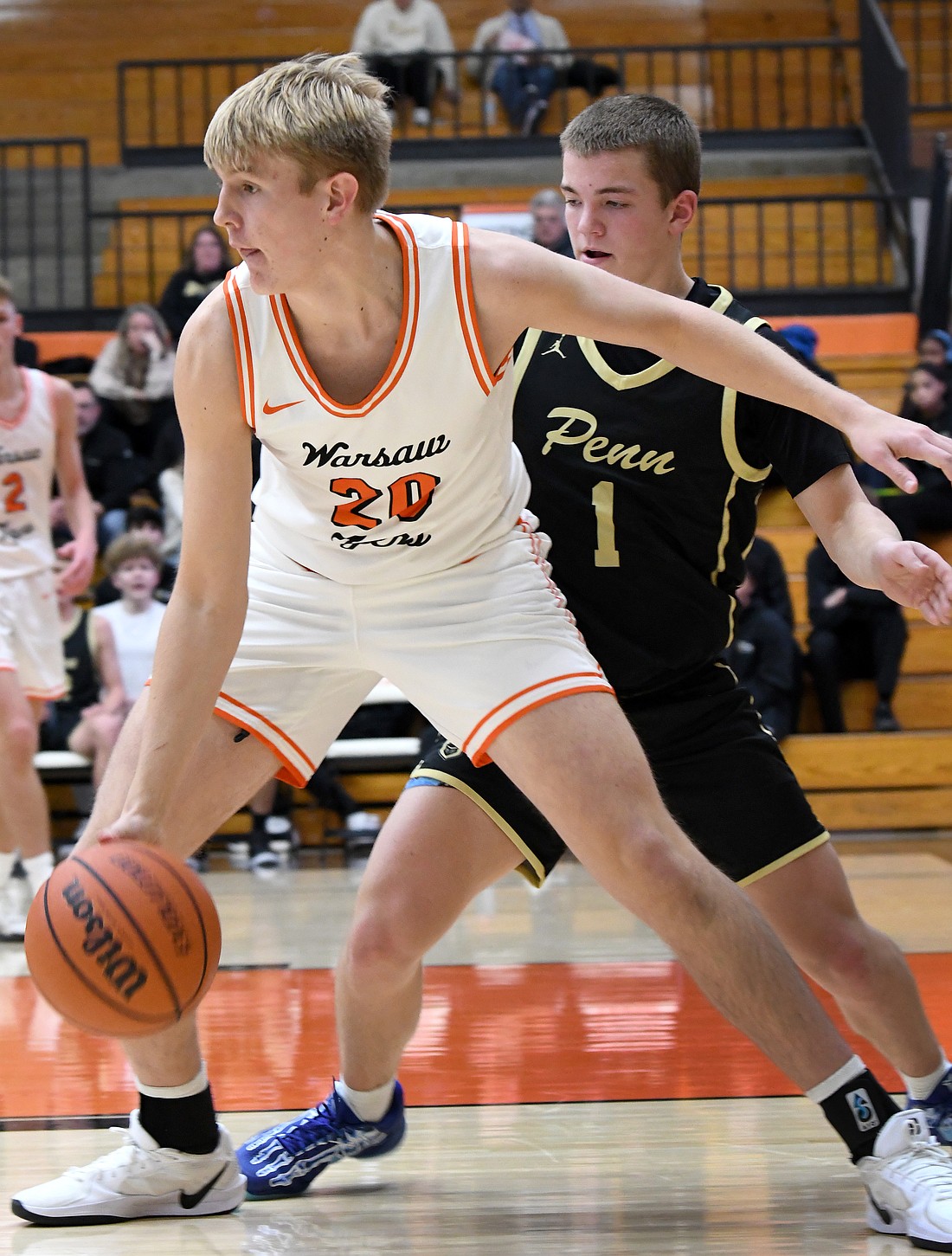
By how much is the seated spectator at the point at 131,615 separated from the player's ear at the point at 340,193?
5.15 m

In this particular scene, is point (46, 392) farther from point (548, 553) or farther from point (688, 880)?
point (688, 880)

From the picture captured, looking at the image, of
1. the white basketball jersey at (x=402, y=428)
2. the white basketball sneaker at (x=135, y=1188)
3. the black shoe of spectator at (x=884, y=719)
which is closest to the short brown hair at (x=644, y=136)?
the white basketball jersey at (x=402, y=428)

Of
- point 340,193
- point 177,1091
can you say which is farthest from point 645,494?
point 177,1091

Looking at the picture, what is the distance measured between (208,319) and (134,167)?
410 inches

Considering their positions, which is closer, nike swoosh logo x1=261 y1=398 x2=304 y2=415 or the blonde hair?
the blonde hair

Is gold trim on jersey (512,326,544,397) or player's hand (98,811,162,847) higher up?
gold trim on jersey (512,326,544,397)

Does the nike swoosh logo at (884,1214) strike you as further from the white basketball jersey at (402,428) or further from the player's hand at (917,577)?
the white basketball jersey at (402,428)

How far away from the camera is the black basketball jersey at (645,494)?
2.77m

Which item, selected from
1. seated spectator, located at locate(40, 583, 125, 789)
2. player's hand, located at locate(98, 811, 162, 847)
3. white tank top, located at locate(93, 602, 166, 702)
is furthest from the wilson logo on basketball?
white tank top, located at locate(93, 602, 166, 702)

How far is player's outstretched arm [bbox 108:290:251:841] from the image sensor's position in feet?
7.80

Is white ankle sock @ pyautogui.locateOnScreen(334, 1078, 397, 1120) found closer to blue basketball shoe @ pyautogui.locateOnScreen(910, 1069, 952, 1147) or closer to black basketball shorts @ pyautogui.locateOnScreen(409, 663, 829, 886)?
black basketball shorts @ pyautogui.locateOnScreen(409, 663, 829, 886)

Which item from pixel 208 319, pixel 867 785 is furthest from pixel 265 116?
pixel 867 785

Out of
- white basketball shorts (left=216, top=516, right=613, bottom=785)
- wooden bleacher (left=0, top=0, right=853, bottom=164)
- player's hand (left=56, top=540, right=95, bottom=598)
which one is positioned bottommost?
player's hand (left=56, top=540, right=95, bottom=598)

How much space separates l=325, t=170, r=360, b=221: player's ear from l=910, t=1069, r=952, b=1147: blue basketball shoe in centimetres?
175
